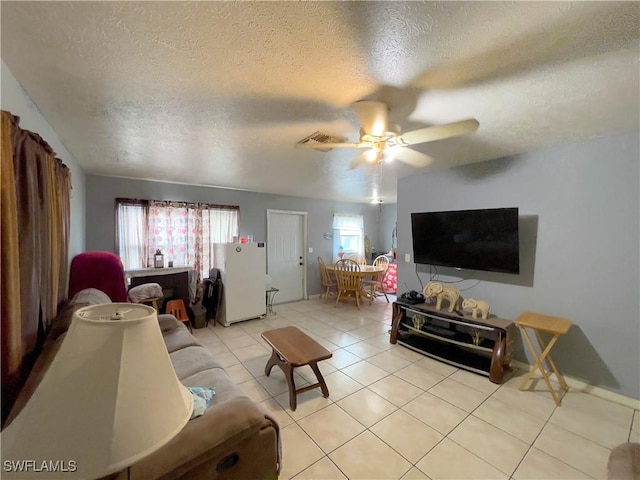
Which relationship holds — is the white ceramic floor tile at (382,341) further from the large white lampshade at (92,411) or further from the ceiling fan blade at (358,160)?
the large white lampshade at (92,411)

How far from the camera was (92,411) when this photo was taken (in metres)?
0.57

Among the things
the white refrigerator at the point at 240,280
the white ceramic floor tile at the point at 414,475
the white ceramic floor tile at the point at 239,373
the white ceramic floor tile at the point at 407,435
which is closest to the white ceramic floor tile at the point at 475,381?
the white ceramic floor tile at the point at 407,435

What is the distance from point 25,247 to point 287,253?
4312 millimetres

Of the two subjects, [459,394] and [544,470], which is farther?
[459,394]

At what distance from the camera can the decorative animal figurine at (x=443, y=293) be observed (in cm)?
296

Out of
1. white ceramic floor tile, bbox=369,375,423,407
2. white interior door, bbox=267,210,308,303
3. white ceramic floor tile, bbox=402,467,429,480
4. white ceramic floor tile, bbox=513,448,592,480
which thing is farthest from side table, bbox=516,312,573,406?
white interior door, bbox=267,210,308,303

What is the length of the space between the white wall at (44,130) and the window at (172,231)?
0.47m

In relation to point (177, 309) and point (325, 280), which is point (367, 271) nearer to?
point (325, 280)

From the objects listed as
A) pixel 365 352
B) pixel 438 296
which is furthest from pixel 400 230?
pixel 365 352

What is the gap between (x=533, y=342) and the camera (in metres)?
2.68

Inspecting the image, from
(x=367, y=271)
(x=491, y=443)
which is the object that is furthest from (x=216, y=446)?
(x=367, y=271)

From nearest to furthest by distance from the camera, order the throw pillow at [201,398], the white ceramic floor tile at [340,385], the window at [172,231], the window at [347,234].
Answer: the throw pillow at [201,398] < the white ceramic floor tile at [340,385] < the window at [172,231] < the window at [347,234]

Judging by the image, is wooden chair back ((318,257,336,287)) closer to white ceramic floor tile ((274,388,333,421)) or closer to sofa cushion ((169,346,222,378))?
white ceramic floor tile ((274,388,333,421))

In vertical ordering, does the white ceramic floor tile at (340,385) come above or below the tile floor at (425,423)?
below
